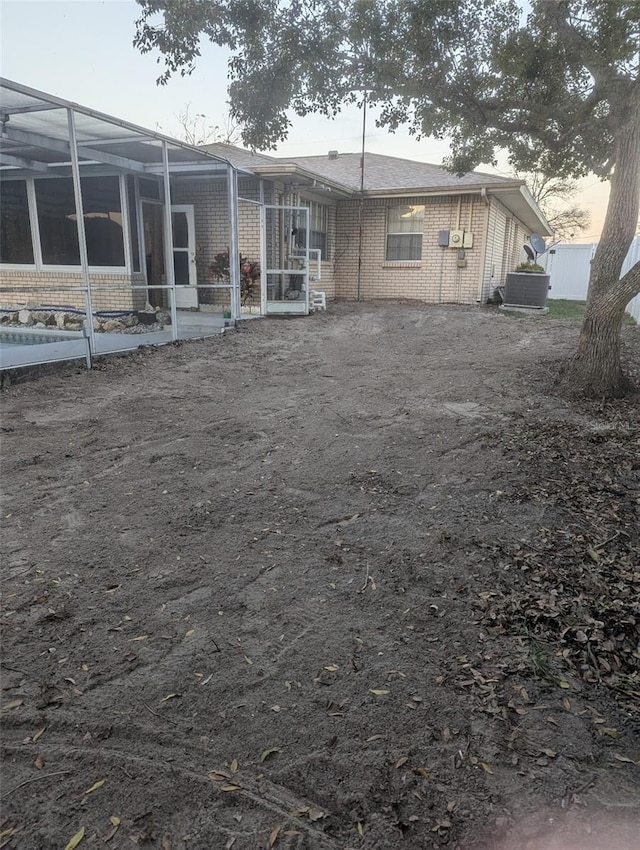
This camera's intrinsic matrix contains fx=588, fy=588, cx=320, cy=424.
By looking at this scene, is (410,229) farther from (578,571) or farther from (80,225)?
(578,571)

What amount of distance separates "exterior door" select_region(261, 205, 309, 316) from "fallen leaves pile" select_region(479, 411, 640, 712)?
896 centimetres

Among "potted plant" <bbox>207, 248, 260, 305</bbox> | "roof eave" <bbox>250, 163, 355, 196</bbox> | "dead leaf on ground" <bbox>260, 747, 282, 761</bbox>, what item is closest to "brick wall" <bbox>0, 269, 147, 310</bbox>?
"potted plant" <bbox>207, 248, 260, 305</bbox>

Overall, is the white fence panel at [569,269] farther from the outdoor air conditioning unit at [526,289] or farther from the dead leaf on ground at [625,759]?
the dead leaf on ground at [625,759]

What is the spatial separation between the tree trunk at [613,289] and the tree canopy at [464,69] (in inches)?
0.5

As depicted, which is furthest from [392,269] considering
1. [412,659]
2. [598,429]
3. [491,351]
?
[412,659]

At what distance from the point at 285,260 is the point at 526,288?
6.23 m

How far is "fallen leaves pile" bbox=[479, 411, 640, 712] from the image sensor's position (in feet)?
7.98

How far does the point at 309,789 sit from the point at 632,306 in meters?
16.7

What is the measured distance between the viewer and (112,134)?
884 centimetres

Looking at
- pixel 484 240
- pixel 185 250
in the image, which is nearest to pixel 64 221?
pixel 185 250

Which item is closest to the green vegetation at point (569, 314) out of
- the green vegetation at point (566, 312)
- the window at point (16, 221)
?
the green vegetation at point (566, 312)

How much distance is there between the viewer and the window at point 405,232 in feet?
51.5

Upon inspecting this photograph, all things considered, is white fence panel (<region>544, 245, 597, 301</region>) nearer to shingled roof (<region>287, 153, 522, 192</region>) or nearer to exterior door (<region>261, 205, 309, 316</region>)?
shingled roof (<region>287, 153, 522, 192</region>)

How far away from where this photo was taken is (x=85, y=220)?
39.2 ft
